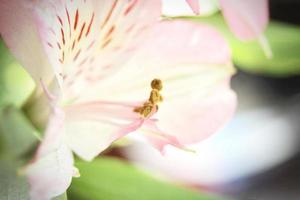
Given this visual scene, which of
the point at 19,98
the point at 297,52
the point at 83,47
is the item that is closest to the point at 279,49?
the point at 297,52

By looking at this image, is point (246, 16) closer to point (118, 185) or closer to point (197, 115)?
point (197, 115)

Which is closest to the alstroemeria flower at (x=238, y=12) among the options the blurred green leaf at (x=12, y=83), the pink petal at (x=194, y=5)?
the pink petal at (x=194, y=5)

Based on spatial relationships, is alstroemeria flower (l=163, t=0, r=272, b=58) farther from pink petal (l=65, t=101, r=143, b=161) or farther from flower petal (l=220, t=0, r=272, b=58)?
pink petal (l=65, t=101, r=143, b=161)

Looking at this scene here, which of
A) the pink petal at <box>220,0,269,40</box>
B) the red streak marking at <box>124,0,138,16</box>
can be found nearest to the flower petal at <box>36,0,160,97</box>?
the red streak marking at <box>124,0,138,16</box>

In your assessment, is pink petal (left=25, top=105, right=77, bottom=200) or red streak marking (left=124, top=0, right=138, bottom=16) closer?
pink petal (left=25, top=105, right=77, bottom=200)

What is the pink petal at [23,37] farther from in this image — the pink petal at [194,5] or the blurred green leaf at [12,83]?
the pink petal at [194,5]

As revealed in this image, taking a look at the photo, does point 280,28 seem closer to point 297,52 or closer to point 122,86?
point 297,52

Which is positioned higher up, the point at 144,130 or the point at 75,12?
the point at 75,12
